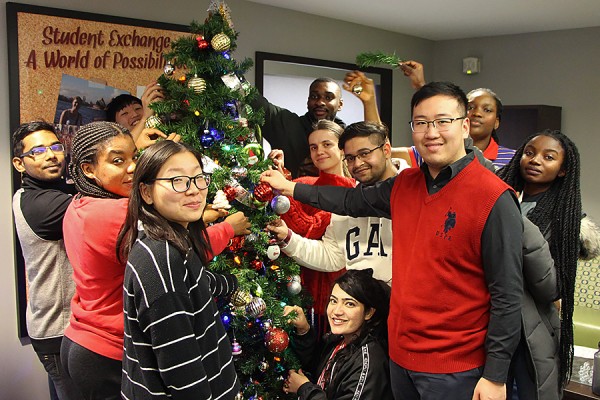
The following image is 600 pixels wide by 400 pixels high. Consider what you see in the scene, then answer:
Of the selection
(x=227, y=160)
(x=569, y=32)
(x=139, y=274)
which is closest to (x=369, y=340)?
(x=227, y=160)

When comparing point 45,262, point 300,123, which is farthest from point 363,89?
point 45,262

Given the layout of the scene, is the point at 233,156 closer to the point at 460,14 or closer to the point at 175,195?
the point at 175,195

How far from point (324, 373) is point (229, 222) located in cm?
75

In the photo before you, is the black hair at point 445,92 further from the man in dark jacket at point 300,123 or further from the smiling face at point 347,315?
the man in dark jacket at point 300,123

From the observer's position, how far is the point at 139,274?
1.43m

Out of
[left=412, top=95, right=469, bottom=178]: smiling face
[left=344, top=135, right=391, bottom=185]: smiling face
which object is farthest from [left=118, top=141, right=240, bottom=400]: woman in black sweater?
[left=344, top=135, right=391, bottom=185]: smiling face

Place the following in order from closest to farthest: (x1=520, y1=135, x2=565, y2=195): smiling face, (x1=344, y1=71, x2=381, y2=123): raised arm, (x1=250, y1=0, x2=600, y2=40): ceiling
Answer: (x1=520, y1=135, x2=565, y2=195): smiling face, (x1=344, y1=71, x2=381, y2=123): raised arm, (x1=250, y1=0, x2=600, y2=40): ceiling

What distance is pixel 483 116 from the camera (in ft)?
10.0

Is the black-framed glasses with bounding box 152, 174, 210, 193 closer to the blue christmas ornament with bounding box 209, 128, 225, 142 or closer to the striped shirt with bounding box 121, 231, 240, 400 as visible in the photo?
the striped shirt with bounding box 121, 231, 240, 400

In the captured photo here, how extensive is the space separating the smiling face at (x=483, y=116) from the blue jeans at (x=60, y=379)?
94.3 inches

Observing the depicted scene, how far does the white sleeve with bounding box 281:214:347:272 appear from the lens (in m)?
2.26

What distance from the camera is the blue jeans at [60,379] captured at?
214 centimetres

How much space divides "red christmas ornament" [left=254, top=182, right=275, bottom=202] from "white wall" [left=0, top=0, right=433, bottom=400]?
171cm

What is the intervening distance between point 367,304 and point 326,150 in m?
0.78
